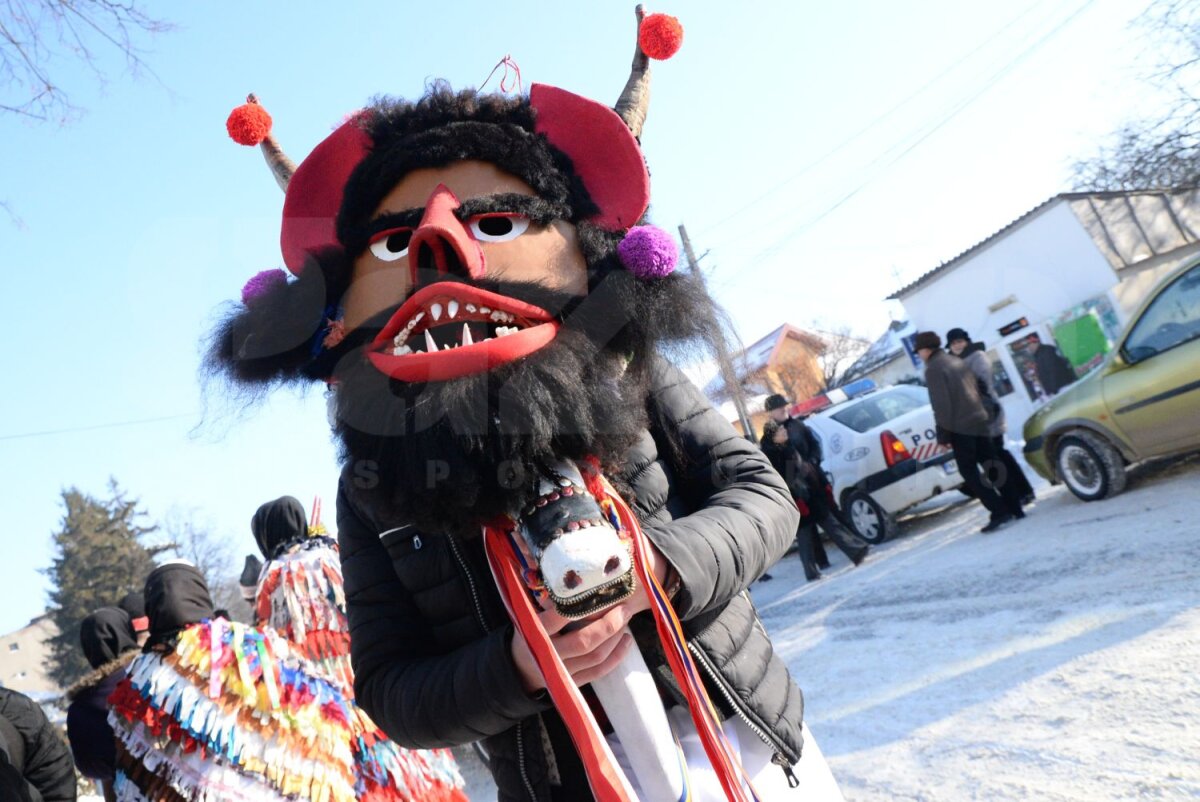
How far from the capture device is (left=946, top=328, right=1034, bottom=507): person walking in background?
6.46m

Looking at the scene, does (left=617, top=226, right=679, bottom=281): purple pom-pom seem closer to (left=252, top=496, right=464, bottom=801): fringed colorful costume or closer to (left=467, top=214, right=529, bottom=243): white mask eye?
(left=467, top=214, right=529, bottom=243): white mask eye

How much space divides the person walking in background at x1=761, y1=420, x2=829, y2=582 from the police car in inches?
31.4

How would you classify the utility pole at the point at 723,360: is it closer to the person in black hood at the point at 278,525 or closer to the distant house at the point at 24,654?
the person in black hood at the point at 278,525

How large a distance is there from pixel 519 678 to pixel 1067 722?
2.28m

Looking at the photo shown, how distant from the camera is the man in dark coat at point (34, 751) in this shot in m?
3.05

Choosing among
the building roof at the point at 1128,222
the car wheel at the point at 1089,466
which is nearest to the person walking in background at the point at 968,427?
the car wheel at the point at 1089,466

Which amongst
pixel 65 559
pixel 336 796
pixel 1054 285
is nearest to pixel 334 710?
pixel 336 796

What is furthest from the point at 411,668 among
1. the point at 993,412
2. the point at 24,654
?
the point at 24,654

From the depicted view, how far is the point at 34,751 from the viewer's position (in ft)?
10.5

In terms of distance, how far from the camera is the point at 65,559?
1471 inches

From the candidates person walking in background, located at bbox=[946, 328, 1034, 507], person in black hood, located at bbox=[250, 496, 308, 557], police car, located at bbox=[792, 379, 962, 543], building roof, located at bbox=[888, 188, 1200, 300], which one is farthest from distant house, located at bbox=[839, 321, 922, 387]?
person in black hood, located at bbox=[250, 496, 308, 557]

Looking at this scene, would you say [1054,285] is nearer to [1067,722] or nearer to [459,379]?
[1067,722]

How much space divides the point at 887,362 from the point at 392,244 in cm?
3115

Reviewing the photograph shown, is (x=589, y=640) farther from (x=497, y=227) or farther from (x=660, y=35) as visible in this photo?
(x=660, y=35)
